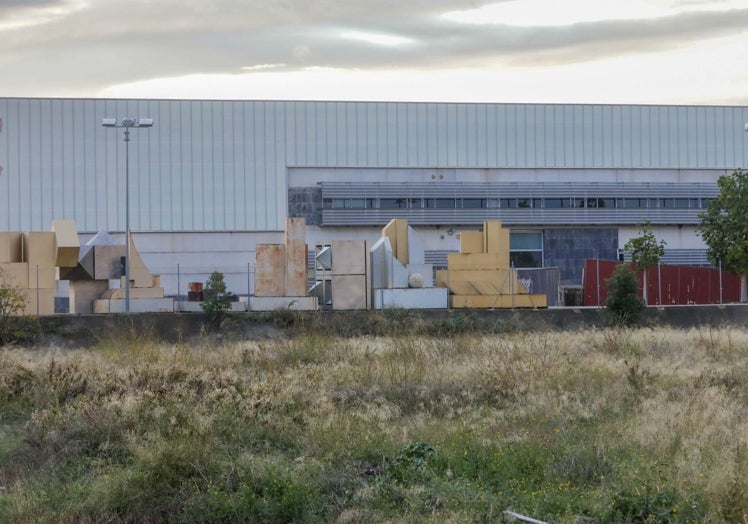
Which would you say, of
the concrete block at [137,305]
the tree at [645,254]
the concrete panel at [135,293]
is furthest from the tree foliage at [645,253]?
the concrete panel at [135,293]

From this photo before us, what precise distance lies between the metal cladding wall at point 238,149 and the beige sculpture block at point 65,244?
57.6 ft

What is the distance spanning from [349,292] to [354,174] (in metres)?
20.3

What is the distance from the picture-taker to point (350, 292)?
36469 millimetres

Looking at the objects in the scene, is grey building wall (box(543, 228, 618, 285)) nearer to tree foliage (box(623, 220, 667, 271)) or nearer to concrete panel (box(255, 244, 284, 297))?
tree foliage (box(623, 220, 667, 271))

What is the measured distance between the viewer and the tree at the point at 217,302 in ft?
110

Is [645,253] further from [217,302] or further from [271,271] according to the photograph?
[217,302]

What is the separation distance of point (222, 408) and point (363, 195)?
41775 mm

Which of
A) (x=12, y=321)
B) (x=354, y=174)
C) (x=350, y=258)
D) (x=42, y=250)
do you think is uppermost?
(x=354, y=174)

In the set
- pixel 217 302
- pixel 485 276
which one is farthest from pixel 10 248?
pixel 485 276

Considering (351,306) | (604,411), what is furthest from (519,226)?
(604,411)

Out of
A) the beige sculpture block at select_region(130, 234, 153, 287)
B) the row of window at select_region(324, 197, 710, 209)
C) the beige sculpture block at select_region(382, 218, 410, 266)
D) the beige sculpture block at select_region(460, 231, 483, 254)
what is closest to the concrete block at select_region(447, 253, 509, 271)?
the beige sculpture block at select_region(460, 231, 483, 254)

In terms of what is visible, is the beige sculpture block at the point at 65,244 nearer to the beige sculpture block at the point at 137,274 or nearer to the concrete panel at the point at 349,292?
the beige sculpture block at the point at 137,274

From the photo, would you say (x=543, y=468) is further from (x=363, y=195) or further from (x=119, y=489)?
(x=363, y=195)

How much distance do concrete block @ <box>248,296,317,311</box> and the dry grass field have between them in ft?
55.2
